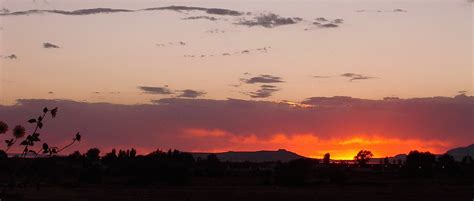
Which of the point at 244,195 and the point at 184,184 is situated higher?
the point at 184,184

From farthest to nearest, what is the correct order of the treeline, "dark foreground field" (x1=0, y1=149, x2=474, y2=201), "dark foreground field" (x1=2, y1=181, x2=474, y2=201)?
the treeline → "dark foreground field" (x1=2, y1=181, x2=474, y2=201) → "dark foreground field" (x1=0, y1=149, x2=474, y2=201)

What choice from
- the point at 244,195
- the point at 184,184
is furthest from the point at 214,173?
the point at 244,195

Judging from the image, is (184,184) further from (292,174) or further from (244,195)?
(244,195)

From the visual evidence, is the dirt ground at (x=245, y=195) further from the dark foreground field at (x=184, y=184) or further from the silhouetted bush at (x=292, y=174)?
the silhouetted bush at (x=292, y=174)

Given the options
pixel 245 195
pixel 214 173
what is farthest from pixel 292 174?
pixel 214 173

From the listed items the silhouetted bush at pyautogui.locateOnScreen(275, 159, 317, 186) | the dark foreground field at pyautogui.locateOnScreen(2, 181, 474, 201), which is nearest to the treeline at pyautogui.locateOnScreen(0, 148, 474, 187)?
the silhouetted bush at pyautogui.locateOnScreen(275, 159, 317, 186)

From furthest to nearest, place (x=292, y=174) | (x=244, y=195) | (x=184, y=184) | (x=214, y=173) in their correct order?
A: 1. (x=214, y=173)
2. (x=292, y=174)
3. (x=184, y=184)
4. (x=244, y=195)

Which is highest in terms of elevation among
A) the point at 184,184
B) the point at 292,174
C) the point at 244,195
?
the point at 292,174

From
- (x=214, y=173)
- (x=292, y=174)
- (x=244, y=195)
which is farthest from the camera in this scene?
(x=214, y=173)

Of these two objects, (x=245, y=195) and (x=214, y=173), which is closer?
(x=245, y=195)

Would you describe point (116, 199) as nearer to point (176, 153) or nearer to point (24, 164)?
point (24, 164)

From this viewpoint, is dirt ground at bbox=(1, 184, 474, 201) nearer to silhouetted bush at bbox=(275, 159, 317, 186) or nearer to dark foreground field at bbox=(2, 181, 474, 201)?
dark foreground field at bbox=(2, 181, 474, 201)

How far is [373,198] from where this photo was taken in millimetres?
42844

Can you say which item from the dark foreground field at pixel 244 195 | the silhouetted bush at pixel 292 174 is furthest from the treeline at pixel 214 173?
the dark foreground field at pixel 244 195
